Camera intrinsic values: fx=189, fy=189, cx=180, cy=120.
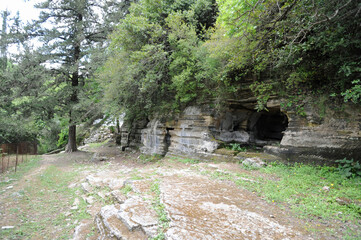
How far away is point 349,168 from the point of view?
460 centimetres

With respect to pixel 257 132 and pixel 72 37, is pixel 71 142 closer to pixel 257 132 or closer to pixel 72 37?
pixel 72 37

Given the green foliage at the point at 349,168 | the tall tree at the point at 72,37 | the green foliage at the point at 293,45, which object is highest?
the tall tree at the point at 72,37

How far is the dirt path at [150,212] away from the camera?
9.22 feet

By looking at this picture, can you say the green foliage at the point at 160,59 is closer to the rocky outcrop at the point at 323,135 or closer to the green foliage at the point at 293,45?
the green foliage at the point at 293,45

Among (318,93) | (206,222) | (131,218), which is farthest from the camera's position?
(318,93)

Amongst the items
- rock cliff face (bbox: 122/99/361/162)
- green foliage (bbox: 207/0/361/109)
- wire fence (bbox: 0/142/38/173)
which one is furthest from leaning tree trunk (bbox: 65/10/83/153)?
green foliage (bbox: 207/0/361/109)

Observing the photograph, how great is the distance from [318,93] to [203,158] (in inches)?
184

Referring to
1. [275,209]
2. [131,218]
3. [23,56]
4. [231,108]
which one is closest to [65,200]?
[131,218]

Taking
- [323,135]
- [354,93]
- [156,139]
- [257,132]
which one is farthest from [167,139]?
[354,93]

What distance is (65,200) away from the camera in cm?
574

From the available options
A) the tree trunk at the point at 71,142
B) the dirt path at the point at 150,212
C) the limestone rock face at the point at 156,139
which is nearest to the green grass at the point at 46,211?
the dirt path at the point at 150,212

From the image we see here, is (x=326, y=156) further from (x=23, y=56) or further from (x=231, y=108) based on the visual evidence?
(x=23, y=56)

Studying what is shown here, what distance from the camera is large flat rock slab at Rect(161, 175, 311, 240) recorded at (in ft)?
8.71

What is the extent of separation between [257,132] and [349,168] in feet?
17.5
